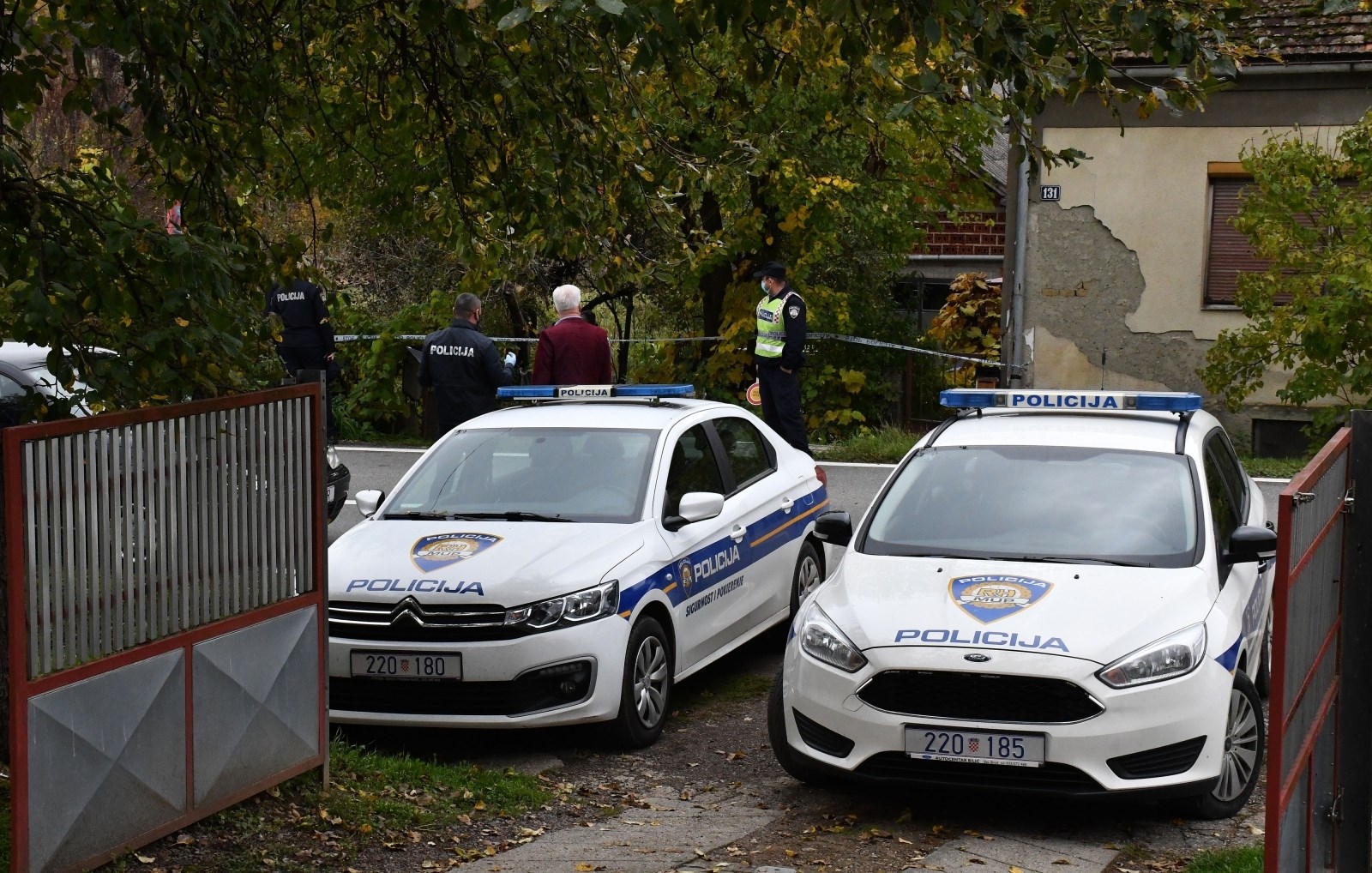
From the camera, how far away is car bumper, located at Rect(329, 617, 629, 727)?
7.23 m

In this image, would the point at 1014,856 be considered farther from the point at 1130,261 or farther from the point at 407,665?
the point at 1130,261

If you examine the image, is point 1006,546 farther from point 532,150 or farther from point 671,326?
point 671,326

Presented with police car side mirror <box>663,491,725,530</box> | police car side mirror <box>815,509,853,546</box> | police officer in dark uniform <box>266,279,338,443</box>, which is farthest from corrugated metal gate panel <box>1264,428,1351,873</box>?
police officer in dark uniform <box>266,279,338,443</box>

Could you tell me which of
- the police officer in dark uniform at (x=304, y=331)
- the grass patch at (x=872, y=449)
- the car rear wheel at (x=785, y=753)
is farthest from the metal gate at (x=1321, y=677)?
the grass patch at (x=872, y=449)

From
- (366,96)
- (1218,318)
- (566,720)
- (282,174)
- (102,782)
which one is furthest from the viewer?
(1218,318)

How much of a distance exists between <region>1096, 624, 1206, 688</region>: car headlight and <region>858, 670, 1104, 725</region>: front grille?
13 cm

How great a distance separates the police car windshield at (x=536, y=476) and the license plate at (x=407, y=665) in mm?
1089

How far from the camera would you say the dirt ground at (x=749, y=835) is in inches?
233

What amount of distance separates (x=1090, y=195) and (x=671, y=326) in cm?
702

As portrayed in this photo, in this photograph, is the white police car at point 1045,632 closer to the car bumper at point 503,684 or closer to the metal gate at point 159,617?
the car bumper at point 503,684

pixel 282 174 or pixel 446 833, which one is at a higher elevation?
pixel 282 174

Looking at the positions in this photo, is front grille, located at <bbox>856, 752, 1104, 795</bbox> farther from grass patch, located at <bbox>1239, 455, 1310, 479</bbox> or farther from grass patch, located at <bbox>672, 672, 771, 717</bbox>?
grass patch, located at <bbox>1239, 455, 1310, 479</bbox>

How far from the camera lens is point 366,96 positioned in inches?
329

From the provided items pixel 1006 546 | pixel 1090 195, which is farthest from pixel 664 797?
pixel 1090 195
